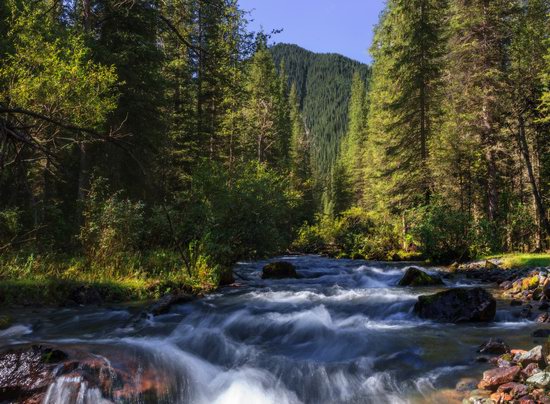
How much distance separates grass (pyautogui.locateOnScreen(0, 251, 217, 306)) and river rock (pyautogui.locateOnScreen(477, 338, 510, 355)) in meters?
6.29

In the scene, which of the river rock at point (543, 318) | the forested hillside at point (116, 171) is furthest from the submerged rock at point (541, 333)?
the forested hillside at point (116, 171)

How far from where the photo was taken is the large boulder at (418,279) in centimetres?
1412

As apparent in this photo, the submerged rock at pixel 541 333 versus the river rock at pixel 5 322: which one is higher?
the river rock at pixel 5 322

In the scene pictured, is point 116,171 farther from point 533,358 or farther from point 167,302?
point 533,358

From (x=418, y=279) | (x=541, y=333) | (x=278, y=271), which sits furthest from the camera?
(x=278, y=271)

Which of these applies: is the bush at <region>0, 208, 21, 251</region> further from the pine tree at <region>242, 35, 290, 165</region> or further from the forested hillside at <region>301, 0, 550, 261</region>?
the pine tree at <region>242, 35, 290, 165</region>

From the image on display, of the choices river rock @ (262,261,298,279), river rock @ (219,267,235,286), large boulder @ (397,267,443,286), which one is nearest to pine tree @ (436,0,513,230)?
large boulder @ (397,267,443,286)

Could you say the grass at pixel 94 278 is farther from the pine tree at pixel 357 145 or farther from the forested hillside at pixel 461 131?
the pine tree at pixel 357 145

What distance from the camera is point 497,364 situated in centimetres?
624

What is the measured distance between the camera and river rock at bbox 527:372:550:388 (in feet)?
16.1

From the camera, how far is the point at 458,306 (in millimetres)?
9469

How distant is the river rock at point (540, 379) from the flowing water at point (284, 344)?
0.95 metres

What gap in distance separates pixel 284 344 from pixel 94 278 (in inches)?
240

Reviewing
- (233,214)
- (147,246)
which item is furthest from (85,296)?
(233,214)
